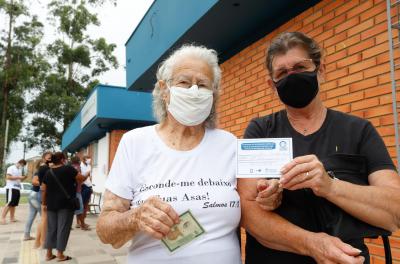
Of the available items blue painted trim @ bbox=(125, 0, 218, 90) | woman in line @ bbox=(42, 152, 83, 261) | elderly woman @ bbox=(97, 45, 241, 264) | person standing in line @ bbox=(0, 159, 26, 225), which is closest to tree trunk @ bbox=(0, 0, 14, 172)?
person standing in line @ bbox=(0, 159, 26, 225)

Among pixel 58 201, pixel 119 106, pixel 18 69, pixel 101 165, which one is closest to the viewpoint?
pixel 58 201

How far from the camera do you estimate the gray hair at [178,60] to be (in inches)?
76.4

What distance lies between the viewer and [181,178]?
1.75m

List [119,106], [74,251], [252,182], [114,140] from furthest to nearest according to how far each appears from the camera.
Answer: [114,140] < [119,106] < [74,251] < [252,182]

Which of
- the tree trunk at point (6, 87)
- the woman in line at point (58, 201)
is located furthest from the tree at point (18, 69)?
the woman in line at point (58, 201)

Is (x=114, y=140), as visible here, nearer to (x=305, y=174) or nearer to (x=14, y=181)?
(x=14, y=181)

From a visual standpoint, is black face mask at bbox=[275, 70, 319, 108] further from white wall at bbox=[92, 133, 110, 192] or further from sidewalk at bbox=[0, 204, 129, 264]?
white wall at bbox=[92, 133, 110, 192]

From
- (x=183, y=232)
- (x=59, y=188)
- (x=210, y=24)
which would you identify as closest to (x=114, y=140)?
(x=59, y=188)

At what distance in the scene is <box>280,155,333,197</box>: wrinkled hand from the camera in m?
1.32

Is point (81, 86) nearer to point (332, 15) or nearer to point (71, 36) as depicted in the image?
point (71, 36)

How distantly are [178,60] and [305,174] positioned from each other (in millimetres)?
933

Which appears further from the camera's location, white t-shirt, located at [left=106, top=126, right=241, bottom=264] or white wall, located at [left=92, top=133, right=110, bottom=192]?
white wall, located at [left=92, top=133, right=110, bottom=192]

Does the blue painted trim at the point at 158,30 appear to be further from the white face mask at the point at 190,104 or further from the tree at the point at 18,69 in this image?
the tree at the point at 18,69

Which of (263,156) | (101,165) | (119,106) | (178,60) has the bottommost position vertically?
(101,165)
